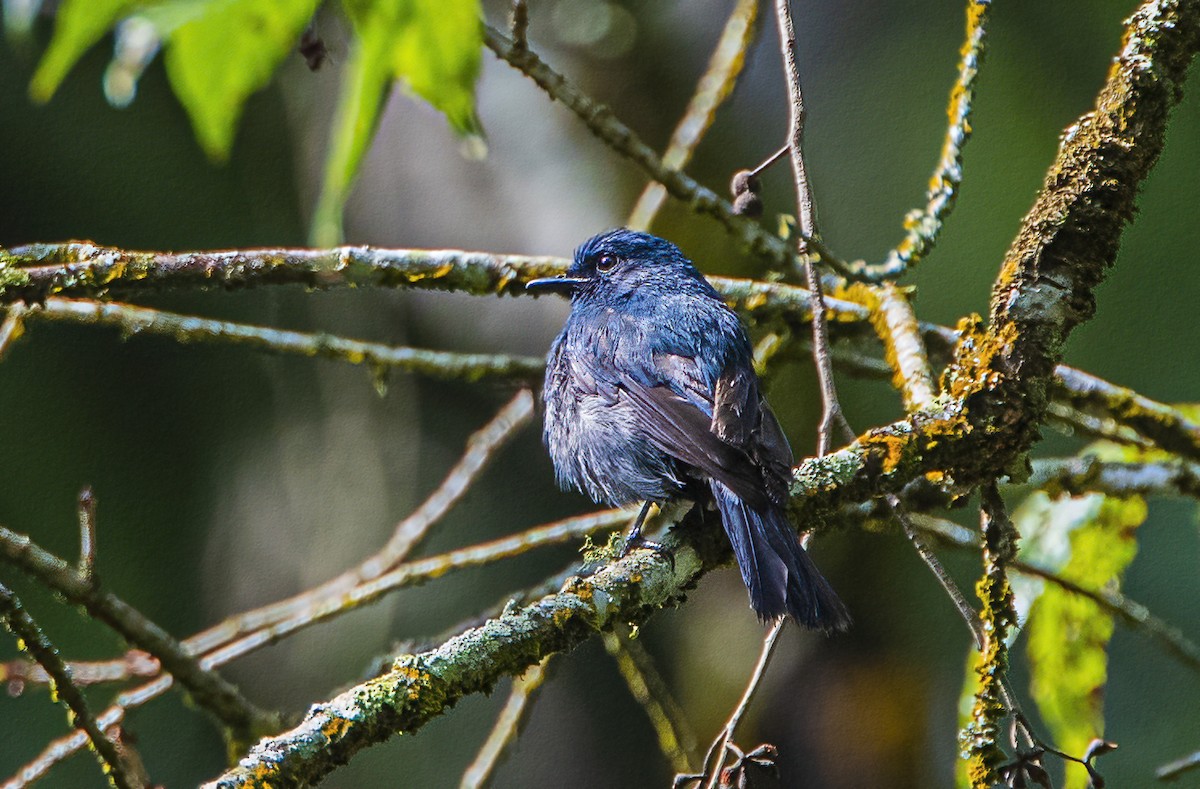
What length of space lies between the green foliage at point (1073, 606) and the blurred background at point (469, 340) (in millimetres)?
973

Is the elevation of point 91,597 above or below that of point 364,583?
below

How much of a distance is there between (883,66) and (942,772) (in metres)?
2.56

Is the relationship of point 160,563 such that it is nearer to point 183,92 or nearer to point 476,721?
point 476,721

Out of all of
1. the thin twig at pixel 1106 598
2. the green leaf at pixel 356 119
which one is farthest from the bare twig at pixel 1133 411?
the green leaf at pixel 356 119

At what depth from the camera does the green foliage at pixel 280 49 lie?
93 centimetres

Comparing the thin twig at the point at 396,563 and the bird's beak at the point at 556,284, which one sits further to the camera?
the thin twig at the point at 396,563

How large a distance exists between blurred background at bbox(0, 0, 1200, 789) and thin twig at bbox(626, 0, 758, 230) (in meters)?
0.15

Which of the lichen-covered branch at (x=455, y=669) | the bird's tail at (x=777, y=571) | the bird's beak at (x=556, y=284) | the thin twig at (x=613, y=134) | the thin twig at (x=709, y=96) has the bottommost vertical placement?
the lichen-covered branch at (x=455, y=669)

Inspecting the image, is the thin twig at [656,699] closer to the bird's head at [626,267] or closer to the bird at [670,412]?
the bird at [670,412]

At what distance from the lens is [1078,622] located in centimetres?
290

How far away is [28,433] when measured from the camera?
156 inches

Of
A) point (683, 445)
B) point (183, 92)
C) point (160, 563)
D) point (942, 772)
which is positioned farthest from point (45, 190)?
point (942, 772)

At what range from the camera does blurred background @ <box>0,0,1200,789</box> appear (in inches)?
157

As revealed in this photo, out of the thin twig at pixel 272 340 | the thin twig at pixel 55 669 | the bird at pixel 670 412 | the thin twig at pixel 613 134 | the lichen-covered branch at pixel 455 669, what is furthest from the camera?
the thin twig at pixel 272 340
